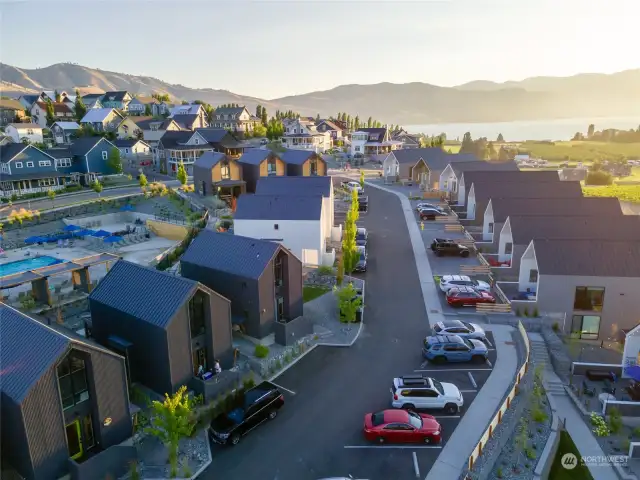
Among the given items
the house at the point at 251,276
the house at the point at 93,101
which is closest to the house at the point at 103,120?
the house at the point at 93,101

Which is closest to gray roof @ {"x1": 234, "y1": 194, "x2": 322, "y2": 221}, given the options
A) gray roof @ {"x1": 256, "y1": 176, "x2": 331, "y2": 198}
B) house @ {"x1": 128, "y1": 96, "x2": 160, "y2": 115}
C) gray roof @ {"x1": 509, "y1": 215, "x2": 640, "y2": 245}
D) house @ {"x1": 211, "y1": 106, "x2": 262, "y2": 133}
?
gray roof @ {"x1": 256, "y1": 176, "x2": 331, "y2": 198}

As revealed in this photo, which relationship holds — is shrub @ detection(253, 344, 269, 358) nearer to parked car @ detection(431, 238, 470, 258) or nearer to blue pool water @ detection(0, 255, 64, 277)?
parked car @ detection(431, 238, 470, 258)

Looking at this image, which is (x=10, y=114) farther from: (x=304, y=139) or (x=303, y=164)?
(x=303, y=164)

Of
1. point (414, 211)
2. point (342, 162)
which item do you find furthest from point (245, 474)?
point (342, 162)

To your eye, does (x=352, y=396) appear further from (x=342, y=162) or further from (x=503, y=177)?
(x=342, y=162)

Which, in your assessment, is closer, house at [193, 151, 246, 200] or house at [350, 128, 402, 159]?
house at [193, 151, 246, 200]

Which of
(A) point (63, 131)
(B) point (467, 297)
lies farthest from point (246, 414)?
(A) point (63, 131)

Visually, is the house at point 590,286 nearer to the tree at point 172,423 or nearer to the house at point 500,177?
the tree at point 172,423
